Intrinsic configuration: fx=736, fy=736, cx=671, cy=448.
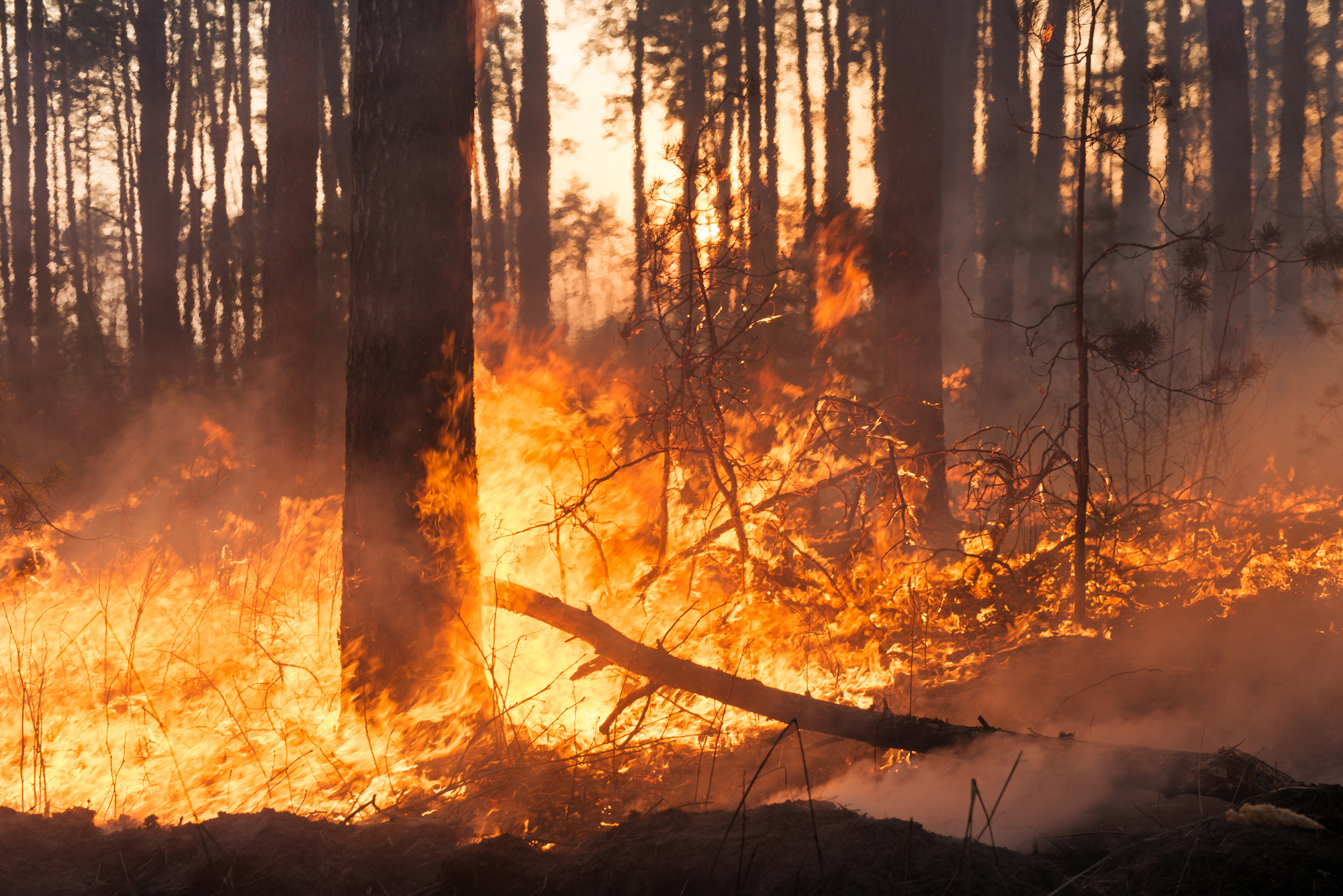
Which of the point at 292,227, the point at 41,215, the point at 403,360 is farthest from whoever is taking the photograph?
the point at 41,215

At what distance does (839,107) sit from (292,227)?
15.1m

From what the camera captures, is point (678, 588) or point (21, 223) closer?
point (678, 588)

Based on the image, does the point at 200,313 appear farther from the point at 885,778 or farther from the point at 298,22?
the point at 885,778

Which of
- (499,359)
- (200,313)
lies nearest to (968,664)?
(499,359)

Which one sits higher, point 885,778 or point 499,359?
point 499,359

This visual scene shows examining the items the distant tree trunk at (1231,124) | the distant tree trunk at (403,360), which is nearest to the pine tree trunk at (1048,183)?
the distant tree trunk at (1231,124)

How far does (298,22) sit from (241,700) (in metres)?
7.50

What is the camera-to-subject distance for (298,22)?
7.93 metres

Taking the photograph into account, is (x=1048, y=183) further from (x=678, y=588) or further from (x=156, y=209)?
(x=156, y=209)

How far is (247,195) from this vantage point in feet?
66.8

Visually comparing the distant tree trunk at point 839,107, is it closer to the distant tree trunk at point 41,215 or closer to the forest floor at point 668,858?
the forest floor at point 668,858

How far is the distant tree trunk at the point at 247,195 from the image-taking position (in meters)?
16.2

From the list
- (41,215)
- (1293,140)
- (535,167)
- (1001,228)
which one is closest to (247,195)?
(41,215)

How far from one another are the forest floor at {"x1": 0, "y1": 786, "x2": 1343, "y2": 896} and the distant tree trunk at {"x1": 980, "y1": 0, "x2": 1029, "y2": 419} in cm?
1231
